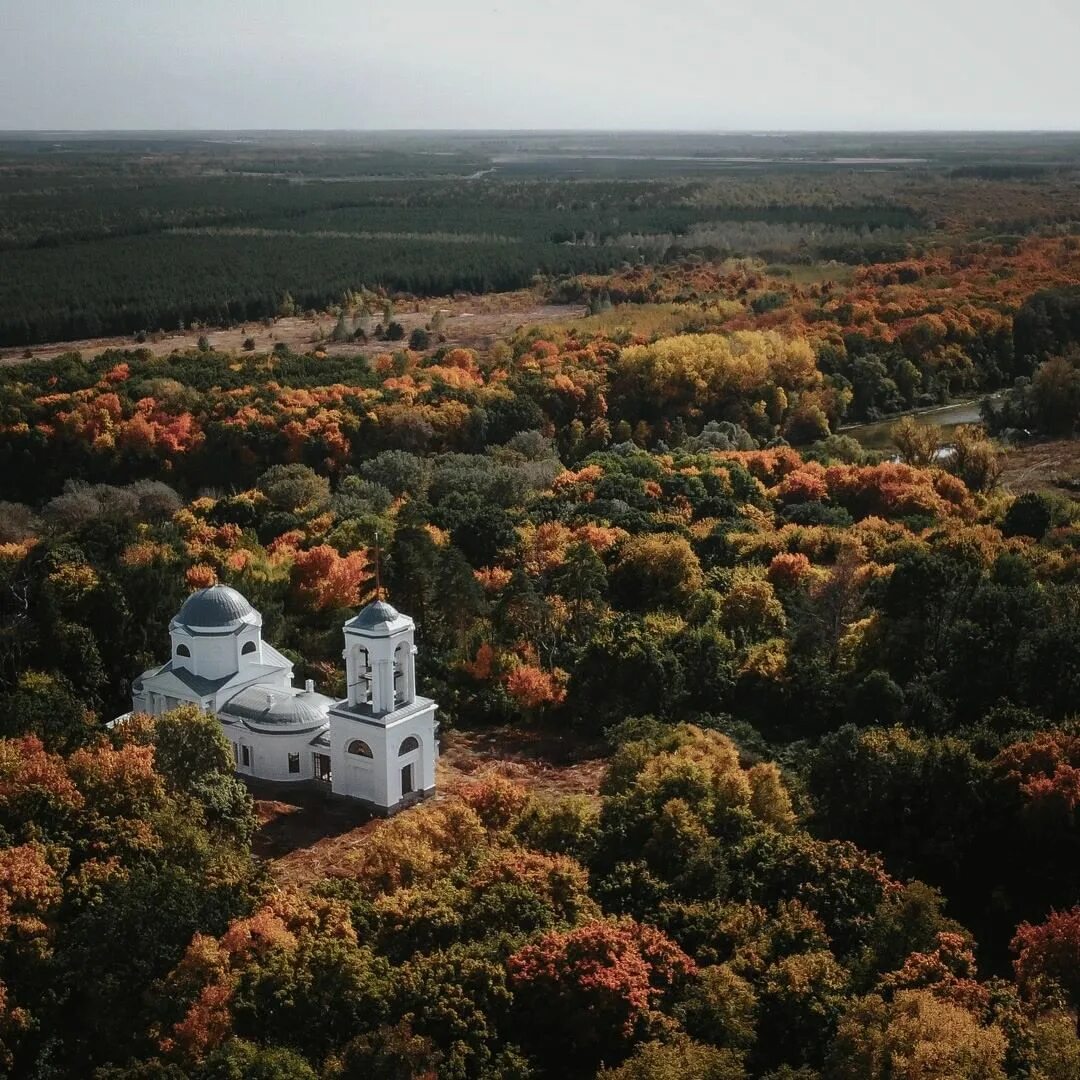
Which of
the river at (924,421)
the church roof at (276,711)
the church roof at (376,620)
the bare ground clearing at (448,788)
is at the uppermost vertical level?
the church roof at (376,620)

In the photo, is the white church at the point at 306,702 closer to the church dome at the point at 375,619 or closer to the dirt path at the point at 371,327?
the church dome at the point at 375,619

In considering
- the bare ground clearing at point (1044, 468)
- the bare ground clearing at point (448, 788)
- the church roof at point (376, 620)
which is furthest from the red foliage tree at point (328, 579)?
the bare ground clearing at point (1044, 468)

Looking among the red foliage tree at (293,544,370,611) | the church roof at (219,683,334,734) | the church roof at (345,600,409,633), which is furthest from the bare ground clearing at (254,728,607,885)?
the red foliage tree at (293,544,370,611)

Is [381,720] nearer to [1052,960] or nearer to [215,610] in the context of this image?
[215,610]

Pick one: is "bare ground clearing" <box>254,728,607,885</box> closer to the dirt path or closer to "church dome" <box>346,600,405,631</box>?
"church dome" <box>346,600,405,631</box>

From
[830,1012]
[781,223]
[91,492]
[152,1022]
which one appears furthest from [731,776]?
[781,223]

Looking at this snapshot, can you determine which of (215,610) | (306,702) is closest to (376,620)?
(306,702)
